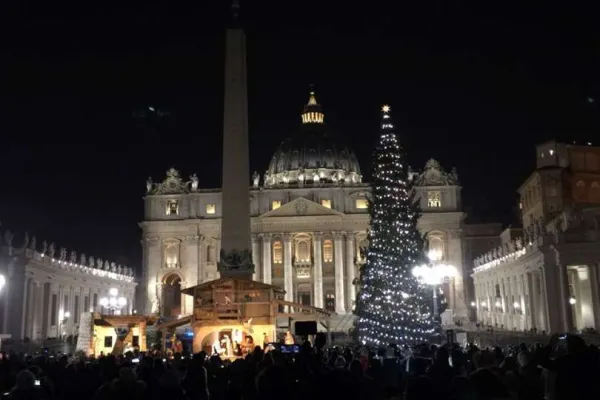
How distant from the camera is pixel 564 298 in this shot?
42.5 m

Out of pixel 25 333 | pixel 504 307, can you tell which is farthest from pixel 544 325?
pixel 25 333

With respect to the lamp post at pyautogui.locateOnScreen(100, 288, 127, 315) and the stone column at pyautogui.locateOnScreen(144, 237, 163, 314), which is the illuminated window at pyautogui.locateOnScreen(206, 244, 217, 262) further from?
the lamp post at pyautogui.locateOnScreen(100, 288, 127, 315)

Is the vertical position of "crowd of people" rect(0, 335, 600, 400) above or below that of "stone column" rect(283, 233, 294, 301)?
below

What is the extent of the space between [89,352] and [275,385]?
24.3 metres

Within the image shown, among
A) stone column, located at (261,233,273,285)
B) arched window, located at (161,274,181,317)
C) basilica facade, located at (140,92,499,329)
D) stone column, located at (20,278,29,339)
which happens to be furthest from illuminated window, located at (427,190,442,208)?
stone column, located at (20,278,29,339)

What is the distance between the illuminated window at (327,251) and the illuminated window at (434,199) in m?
13.7

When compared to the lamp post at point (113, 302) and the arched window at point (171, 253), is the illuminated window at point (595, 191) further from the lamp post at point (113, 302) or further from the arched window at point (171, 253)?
the arched window at point (171, 253)

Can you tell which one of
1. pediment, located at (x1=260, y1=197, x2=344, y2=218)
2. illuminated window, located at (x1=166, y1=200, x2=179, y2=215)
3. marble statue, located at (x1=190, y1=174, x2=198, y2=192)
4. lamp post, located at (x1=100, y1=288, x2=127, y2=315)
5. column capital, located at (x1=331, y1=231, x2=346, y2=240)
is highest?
marble statue, located at (x1=190, y1=174, x2=198, y2=192)

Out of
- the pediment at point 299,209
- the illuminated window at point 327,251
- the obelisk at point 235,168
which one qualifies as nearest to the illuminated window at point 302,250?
the illuminated window at point 327,251

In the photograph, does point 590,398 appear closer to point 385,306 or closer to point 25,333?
point 385,306

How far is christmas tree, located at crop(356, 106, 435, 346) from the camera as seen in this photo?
3003 cm

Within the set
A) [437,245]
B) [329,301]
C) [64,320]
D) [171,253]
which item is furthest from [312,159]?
[64,320]

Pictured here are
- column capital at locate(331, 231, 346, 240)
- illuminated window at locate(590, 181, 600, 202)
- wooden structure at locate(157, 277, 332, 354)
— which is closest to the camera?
wooden structure at locate(157, 277, 332, 354)

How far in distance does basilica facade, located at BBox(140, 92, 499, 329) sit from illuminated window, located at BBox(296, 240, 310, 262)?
130 mm
